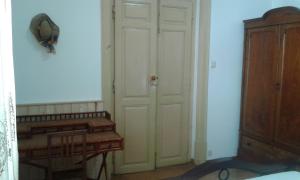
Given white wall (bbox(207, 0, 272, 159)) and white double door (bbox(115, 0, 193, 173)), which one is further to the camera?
white wall (bbox(207, 0, 272, 159))

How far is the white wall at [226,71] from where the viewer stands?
3453 millimetres

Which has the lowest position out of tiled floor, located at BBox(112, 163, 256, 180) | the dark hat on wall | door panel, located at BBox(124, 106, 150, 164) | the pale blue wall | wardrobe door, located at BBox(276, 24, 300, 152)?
tiled floor, located at BBox(112, 163, 256, 180)

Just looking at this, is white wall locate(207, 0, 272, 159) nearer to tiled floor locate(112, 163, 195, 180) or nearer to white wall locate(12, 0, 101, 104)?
tiled floor locate(112, 163, 195, 180)

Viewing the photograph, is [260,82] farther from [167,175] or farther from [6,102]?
[6,102]

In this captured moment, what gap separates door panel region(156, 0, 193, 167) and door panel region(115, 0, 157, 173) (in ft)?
0.38

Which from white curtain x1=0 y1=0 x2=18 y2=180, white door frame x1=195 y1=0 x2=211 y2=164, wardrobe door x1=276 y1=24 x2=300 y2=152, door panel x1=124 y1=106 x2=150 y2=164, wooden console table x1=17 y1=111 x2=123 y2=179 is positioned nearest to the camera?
white curtain x1=0 y1=0 x2=18 y2=180

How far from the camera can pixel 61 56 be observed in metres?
2.80

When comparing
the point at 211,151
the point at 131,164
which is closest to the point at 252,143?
the point at 211,151

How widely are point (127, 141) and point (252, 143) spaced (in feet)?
5.06

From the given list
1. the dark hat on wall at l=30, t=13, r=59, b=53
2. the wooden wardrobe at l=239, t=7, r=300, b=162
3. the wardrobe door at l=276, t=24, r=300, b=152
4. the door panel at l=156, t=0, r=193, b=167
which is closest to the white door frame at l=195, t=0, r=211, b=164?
the door panel at l=156, t=0, r=193, b=167

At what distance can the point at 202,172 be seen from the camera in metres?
1.57

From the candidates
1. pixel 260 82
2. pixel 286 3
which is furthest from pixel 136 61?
pixel 286 3

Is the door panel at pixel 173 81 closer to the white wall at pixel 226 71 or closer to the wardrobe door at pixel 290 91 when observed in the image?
the white wall at pixel 226 71

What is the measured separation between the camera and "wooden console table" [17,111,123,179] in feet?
7.10
